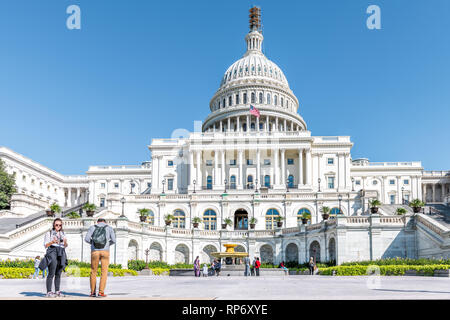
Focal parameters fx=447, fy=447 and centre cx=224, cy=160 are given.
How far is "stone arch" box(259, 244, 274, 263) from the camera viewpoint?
193 ft

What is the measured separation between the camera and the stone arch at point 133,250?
163ft

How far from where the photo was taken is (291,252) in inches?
2256

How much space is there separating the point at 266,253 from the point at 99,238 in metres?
48.7

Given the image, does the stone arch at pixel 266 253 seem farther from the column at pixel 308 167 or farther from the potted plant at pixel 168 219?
the column at pixel 308 167

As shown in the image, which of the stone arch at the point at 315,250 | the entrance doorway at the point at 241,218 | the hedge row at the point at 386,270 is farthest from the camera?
the entrance doorway at the point at 241,218

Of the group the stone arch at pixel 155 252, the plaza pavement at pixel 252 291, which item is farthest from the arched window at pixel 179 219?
the plaza pavement at pixel 252 291

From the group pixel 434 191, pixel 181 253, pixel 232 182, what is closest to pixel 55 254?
pixel 181 253

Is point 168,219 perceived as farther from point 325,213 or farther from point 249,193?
point 325,213

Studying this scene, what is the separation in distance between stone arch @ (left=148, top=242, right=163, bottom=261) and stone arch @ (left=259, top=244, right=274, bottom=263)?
43.8 feet

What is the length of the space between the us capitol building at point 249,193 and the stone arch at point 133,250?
11 centimetres
